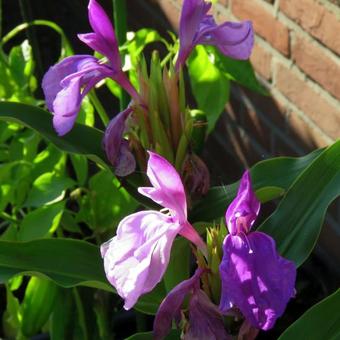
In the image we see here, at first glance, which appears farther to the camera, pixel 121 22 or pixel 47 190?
pixel 47 190

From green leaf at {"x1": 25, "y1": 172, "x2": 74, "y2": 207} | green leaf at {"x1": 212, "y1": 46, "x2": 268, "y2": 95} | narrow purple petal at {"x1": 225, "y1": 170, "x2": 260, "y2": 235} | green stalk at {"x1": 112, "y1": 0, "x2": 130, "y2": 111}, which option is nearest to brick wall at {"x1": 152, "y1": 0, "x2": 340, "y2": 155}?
green leaf at {"x1": 212, "y1": 46, "x2": 268, "y2": 95}

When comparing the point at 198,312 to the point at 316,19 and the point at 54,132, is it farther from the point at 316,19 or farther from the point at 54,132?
the point at 316,19

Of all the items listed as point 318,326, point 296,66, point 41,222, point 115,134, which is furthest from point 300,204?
point 296,66

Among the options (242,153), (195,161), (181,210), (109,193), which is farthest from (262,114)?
(181,210)

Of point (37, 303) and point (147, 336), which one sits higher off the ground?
point (147, 336)

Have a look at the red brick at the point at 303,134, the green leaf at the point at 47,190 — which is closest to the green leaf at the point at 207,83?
the green leaf at the point at 47,190

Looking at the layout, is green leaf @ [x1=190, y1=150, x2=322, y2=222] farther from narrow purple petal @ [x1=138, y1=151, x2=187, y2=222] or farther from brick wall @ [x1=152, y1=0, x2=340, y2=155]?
brick wall @ [x1=152, y1=0, x2=340, y2=155]

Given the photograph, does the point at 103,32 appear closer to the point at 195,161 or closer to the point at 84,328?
the point at 195,161
